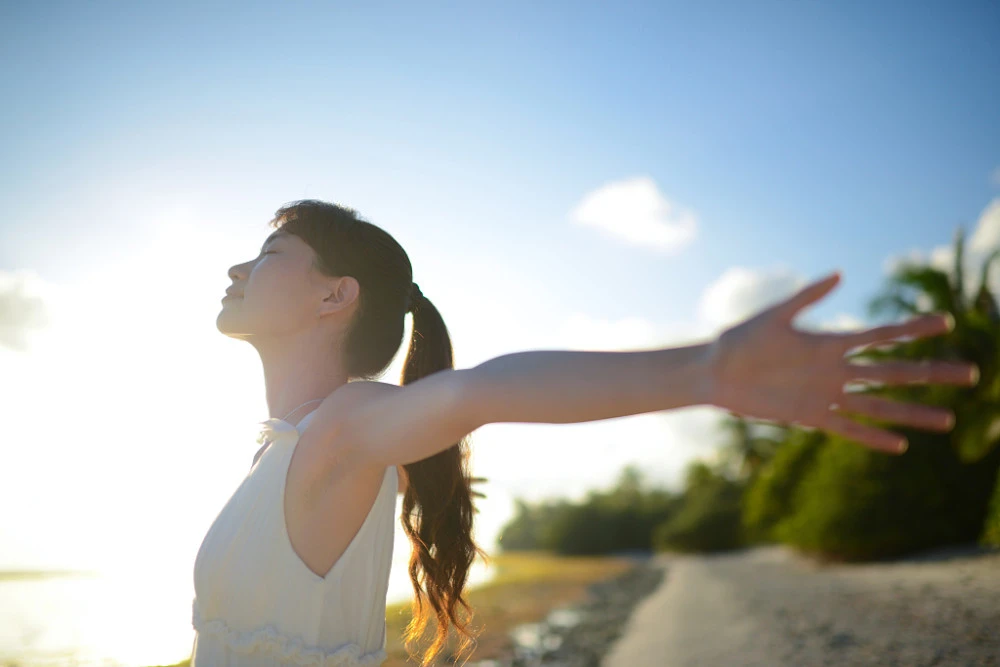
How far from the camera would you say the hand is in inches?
38.6

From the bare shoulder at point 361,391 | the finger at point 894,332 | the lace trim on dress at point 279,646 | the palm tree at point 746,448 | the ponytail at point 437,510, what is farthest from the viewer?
the palm tree at point 746,448

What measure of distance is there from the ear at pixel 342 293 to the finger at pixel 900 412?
122cm

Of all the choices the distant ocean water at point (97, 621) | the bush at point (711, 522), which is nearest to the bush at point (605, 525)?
the bush at point (711, 522)

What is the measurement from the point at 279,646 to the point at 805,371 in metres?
1.19


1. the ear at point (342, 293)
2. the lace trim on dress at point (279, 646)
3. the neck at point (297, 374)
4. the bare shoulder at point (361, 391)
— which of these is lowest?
the lace trim on dress at point (279, 646)

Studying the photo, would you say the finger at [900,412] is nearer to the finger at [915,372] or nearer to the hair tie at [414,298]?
the finger at [915,372]

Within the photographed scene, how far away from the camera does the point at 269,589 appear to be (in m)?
1.50

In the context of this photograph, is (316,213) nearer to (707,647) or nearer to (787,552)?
(707,647)

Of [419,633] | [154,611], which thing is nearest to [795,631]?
[154,611]

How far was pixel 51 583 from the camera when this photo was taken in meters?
8.12

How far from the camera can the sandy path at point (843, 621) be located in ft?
25.7

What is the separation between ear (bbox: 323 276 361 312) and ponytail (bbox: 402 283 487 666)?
0.89 ft

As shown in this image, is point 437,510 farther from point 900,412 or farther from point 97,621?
point 97,621

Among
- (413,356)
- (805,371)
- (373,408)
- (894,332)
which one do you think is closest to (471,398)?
(373,408)
